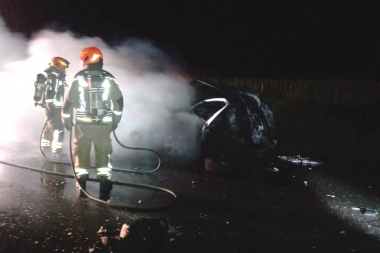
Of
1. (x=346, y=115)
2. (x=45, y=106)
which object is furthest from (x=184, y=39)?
(x=45, y=106)

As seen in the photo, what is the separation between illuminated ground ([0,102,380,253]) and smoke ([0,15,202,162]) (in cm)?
71

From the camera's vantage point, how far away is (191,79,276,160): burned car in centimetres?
726

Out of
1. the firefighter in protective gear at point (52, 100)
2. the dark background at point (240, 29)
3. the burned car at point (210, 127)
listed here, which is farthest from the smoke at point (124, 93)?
the dark background at point (240, 29)

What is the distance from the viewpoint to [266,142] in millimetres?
7602

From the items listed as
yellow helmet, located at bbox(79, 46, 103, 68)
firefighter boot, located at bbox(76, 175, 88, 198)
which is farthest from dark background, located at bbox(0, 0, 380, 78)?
firefighter boot, located at bbox(76, 175, 88, 198)

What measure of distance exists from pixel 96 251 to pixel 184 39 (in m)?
22.7

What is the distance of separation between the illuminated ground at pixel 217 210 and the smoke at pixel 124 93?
707 millimetres

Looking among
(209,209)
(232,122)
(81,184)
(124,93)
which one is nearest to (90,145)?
(81,184)

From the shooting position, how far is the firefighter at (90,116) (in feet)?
18.5

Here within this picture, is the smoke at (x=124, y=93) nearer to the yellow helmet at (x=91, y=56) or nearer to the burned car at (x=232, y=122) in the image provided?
the burned car at (x=232, y=122)

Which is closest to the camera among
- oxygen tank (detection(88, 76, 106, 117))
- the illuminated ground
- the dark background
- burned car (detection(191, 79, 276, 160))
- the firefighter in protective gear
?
the illuminated ground

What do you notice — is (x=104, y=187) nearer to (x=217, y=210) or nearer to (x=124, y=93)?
(x=217, y=210)

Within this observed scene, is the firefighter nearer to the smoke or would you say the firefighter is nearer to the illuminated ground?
the illuminated ground

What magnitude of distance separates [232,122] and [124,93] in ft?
10.0
